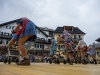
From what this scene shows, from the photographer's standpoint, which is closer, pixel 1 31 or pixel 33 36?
pixel 33 36

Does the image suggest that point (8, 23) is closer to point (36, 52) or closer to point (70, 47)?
point (36, 52)

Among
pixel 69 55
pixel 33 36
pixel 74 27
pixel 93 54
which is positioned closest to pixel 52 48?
pixel 69 55

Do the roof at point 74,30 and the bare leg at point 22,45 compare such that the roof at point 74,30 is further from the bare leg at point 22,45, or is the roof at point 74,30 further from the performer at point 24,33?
the bare leg at point 22,45

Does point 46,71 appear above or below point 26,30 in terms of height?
below

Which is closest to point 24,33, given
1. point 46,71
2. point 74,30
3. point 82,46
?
point 46,71

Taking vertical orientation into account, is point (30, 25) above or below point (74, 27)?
below

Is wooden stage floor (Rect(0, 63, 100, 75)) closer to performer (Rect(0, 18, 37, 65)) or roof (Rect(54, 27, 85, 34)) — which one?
performer (Rect(0, 18, 37, 65))

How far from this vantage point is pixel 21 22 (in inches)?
197

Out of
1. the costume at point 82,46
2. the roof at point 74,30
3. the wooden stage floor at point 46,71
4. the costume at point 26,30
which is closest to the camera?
the wooden stage floor at point 46,71

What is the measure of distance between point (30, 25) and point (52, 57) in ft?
13.8

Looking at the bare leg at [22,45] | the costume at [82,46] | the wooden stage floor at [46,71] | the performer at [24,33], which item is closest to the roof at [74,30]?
the costume at [82,46]

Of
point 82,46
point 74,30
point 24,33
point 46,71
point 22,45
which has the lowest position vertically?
point 46,71

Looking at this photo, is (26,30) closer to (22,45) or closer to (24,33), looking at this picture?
(24,33)

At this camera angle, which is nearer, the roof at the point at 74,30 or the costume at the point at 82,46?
the costume at the point at 82,46
